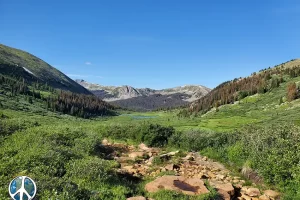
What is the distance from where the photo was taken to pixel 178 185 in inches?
598

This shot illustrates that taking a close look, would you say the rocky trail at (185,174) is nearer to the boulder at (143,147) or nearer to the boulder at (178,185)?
the boulder at (178,185)

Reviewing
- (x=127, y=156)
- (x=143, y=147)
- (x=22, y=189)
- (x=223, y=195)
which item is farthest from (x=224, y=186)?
(x=22, y=189)

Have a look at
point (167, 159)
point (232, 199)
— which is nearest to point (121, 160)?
point (167, 159)

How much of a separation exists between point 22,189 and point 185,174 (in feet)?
38.2

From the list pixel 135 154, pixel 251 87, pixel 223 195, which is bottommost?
pixel 223 195

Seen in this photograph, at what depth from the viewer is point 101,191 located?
13.2 metres

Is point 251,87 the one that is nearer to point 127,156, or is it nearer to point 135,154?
point 135,154

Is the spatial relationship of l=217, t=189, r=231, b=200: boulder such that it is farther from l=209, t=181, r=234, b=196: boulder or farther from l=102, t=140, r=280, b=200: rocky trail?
l=209, t=181, r=234, b=196: boulder

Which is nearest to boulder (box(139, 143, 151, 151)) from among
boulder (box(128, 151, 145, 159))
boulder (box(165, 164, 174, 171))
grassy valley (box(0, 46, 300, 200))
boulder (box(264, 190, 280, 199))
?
grassy valley (box(0, 46, 300, 200))

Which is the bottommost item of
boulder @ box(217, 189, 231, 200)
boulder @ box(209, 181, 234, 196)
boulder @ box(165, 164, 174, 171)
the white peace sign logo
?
boulder @ box(217, 189, 231, 200)

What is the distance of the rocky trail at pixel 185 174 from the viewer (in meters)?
15.2

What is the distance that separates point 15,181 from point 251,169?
15.1m

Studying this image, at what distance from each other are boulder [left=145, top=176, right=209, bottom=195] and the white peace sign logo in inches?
296

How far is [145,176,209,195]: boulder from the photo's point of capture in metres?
14.6
